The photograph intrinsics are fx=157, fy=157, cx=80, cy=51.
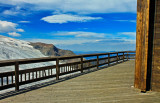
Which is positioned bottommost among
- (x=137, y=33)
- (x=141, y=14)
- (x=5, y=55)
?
(x=5, y=55)

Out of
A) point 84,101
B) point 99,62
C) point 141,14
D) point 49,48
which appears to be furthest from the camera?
point 49,48

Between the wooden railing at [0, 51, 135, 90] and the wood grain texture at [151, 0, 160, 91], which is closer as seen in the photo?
the wood grain texture at [151, 0, 160, 91]

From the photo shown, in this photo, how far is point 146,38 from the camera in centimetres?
519

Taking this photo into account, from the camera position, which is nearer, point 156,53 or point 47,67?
point 156,53

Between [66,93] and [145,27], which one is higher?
[145,27]

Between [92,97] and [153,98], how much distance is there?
5.81ft

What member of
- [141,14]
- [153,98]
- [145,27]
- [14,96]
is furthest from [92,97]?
[141,14]

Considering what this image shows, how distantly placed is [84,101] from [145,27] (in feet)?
10.2

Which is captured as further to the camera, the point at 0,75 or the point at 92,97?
the point at 0,75

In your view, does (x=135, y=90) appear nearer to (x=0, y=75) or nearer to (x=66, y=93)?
(x=66, y=93)

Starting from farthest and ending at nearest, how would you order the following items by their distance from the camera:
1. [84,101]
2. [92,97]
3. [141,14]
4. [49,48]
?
[49,48]
[141,14]
[92,97]
[84,101]

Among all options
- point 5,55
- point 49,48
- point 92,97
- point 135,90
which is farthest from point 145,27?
point 49,48

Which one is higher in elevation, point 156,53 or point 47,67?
point 156,53

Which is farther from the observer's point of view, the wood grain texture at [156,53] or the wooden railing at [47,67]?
the wooden railing at [47,67]
